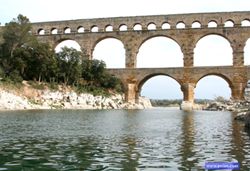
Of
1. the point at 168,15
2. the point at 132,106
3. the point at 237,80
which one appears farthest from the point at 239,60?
the point at 132,106

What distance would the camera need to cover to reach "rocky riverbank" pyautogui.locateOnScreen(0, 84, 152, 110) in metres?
49.8

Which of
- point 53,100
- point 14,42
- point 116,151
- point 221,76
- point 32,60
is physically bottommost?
point 116,151

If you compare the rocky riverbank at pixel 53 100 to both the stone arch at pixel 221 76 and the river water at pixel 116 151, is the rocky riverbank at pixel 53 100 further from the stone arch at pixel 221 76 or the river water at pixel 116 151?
A: the river water at pixel 116 151

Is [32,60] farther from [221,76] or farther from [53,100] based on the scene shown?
[221,76]

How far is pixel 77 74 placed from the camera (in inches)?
2520

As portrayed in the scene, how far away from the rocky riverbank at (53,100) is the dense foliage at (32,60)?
2.39 metres

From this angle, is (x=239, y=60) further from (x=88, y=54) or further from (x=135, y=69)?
(x=88, y=54)

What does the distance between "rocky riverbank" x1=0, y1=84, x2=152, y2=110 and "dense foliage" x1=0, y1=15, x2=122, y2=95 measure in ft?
7.85

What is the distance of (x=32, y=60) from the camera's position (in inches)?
2336

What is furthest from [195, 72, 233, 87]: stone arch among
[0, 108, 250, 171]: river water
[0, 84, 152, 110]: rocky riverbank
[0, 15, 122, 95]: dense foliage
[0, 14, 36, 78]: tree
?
[0, 108, 250, 171]: river water

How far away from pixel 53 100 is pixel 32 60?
6235 mm

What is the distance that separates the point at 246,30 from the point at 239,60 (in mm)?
4652

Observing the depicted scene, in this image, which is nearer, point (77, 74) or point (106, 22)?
point (77, 74)

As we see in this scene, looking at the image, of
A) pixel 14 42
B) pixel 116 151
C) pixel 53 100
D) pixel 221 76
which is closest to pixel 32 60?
pixel 14 42
